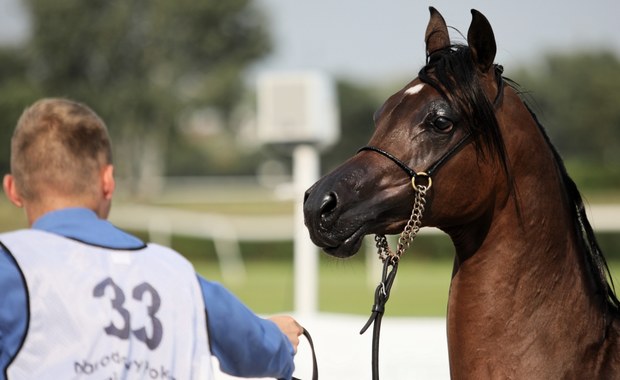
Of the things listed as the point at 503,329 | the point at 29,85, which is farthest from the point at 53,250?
the point at 29,85

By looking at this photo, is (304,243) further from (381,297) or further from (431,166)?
(431,166)

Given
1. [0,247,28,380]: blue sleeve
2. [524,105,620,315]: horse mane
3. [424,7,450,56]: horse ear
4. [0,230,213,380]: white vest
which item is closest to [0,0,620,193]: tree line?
[424,7,450,56]: horse ear

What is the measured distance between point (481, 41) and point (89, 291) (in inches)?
51.2

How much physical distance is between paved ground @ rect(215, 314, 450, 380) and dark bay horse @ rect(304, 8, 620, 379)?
1.29m

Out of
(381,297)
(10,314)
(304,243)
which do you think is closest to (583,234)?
(381,297)

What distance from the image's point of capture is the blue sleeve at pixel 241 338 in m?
1.78

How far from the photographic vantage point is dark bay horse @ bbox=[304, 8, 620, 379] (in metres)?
2.36

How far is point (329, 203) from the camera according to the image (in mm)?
2342

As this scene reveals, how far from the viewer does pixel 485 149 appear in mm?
2428

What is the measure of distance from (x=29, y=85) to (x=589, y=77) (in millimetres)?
26690

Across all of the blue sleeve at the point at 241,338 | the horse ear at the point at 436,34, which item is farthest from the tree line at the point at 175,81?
the blue sleeve at the point at 241,338

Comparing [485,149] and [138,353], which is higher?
[485,149]

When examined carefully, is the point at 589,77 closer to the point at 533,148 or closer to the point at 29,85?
the point at 29,85

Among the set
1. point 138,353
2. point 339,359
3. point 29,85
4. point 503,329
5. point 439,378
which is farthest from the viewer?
point 29,85
